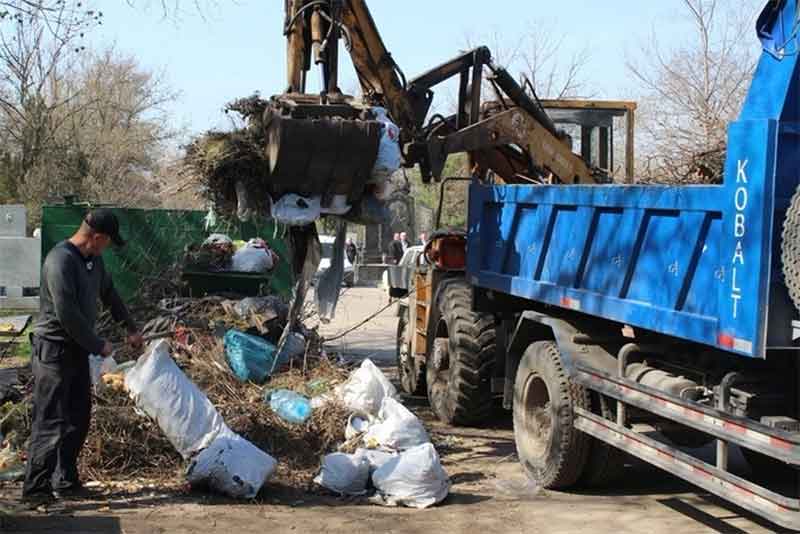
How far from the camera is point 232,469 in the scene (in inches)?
249

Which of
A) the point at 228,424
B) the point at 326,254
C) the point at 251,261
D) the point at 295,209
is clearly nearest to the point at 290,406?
the point at 228,424

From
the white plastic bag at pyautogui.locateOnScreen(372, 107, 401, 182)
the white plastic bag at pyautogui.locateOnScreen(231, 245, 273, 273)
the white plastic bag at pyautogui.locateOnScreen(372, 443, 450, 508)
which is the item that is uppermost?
the white plastic bag at pyautogui.locateOnScreen(372, 107, 401, 182)

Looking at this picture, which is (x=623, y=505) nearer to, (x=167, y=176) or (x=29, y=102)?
(x=167, y=176)

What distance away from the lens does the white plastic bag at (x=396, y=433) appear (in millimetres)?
6949

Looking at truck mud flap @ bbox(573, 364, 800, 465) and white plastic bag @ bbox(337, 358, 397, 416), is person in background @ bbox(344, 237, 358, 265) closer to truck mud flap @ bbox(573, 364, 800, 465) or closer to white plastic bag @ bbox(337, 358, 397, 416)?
white plastic bag @ bbox(337, 358, 397, 416)

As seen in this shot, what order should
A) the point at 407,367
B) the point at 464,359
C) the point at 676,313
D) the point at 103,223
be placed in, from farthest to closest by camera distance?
1. the point at 407,367
2. the point at 464,359
3. the point at 103,223
4. the point at 676,313

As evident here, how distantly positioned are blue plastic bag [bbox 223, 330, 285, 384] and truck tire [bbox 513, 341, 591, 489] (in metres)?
2.19

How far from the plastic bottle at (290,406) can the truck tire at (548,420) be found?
1599 mm

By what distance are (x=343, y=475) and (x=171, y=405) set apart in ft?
4.04

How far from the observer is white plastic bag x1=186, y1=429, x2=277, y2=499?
631 centimetres

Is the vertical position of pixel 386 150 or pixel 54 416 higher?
pixel 386 150

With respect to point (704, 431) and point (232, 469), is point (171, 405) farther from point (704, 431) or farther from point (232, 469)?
point (704, 431)

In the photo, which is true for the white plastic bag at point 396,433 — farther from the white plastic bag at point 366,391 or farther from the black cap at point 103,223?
the black cap at point 103,223

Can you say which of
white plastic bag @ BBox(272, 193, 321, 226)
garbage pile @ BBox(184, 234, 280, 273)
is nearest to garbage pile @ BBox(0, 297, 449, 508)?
white plastic bag @ BBox(272, 193, 321, 226)
